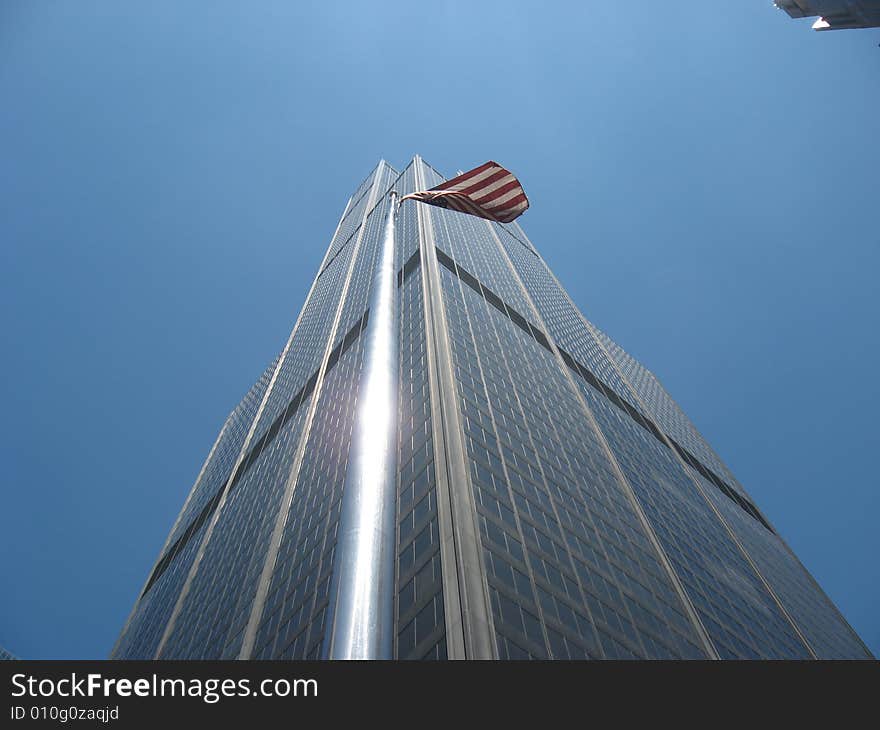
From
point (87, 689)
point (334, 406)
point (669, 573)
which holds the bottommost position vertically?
point (87, 689)

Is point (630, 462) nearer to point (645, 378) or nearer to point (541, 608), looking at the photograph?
point (541, 608)

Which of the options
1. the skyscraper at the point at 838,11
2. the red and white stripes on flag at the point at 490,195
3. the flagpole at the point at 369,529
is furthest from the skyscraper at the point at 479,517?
the skyscraper at the point at 838,11

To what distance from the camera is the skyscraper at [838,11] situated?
826 inches

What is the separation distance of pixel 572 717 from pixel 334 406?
54.5 meters

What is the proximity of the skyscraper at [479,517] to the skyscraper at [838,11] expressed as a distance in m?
19.2

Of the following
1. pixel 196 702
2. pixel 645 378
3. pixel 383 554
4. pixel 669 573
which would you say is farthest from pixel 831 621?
pixel 196 702

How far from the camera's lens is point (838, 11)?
22.0 metres

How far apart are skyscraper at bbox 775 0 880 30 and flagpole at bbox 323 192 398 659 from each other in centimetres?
1897

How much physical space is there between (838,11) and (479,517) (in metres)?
25.5

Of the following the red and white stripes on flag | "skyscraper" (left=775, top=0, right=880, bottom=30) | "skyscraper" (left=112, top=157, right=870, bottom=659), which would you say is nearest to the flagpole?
"skyscraper" (left=112, top=157, right=870, bottom=659)

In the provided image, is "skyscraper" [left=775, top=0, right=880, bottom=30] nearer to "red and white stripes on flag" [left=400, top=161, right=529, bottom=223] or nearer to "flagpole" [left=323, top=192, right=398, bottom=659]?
"red and white stripes on flag" [left=400, top=161, right=529, bottom=223]

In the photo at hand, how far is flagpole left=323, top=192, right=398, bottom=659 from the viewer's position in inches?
483

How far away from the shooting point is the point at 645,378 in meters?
132

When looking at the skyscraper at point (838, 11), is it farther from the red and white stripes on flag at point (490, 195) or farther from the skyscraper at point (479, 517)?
the skyscraper at point (479, 517)
